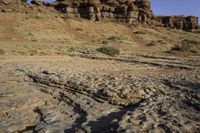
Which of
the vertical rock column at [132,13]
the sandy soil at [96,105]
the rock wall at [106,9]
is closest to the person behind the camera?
the sandy soil at [96,105]

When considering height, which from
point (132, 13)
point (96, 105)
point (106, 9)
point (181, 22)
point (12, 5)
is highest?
point (12, 5)

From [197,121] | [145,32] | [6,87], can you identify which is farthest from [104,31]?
[197,121]

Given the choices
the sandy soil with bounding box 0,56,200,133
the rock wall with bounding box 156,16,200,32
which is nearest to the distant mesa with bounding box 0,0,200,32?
the rock wall with bounding box 156,16,200,32

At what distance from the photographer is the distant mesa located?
62.0m

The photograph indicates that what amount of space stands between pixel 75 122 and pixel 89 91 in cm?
231

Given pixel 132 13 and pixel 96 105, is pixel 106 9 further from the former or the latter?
pixel 96 105

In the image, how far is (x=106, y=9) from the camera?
69.6 meters

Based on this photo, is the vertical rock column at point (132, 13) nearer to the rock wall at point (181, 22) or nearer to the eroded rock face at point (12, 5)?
the rock wall at point (181, 22)

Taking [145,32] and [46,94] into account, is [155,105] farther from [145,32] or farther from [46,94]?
[145,32]

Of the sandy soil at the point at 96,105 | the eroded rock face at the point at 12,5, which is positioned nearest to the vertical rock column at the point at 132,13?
the eroded rock face at the point at 12,5

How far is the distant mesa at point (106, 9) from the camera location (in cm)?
6204

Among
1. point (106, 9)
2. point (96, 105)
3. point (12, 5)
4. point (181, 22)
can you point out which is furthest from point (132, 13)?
point (96, 105)

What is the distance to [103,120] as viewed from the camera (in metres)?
5.67

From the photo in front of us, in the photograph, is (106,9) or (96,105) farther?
(106,9)
